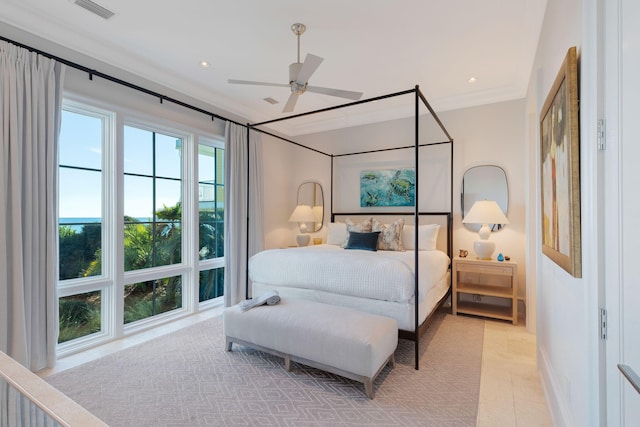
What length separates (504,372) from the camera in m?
2.46

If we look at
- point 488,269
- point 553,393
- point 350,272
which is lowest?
point 553,393

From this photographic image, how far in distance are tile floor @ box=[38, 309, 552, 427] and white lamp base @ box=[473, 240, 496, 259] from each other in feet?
2.57

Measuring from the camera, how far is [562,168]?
5.01ft

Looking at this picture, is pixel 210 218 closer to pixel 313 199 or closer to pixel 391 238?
pixel 313 199

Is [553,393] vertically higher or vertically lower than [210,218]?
lower

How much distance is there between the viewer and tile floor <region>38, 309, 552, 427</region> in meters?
1.92

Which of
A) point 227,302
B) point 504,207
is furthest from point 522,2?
point 227,302

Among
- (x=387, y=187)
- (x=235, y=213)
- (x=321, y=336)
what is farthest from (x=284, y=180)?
(x=321, y=336)

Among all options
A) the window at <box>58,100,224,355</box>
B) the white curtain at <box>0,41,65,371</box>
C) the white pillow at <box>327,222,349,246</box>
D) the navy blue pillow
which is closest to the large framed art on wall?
the navy blue pillow

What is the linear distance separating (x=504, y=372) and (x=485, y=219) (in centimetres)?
170

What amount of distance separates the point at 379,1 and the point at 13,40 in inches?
114

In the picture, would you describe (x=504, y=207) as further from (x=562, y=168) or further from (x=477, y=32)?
(x=562, y=168)

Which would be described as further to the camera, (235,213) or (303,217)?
(303,217)

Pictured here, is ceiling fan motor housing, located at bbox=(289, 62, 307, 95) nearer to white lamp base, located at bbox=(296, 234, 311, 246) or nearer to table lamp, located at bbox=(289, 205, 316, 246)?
table lamp, located at bbox=(289, 205, 316, 246)
